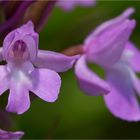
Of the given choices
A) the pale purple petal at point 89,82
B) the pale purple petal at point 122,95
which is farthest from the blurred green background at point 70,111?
the pale purple petal at point 89,82

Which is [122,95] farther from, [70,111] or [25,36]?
[70,111]

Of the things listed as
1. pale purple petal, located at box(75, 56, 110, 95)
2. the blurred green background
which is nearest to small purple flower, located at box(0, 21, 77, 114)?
pale purple petal, located at box(75, 56, 110, 95)

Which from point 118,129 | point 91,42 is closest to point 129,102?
point 91,42

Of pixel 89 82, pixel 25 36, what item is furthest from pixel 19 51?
pixel 89 82

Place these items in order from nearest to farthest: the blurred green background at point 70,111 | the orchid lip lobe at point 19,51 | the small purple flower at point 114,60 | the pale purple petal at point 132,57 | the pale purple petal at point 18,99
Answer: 1. the pale purple petal at point 18,99
2. the orchid lip lobe at point 19,51
3. the small purple flower at point 114,60
4. the pale purple petal at point 132,57
5. the blurred green background at point 70,111

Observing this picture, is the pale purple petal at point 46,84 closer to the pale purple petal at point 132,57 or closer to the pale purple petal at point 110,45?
the pale purple petal at point 110,45

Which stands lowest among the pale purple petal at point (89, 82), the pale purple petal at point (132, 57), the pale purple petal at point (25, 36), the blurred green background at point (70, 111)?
the blurred green background at point (70, 111)

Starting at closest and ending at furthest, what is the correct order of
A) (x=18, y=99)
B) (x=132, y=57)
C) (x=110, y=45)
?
1. (x=18, y=99)
2. (x=110, y=45)
3. (x=132, y=57)
